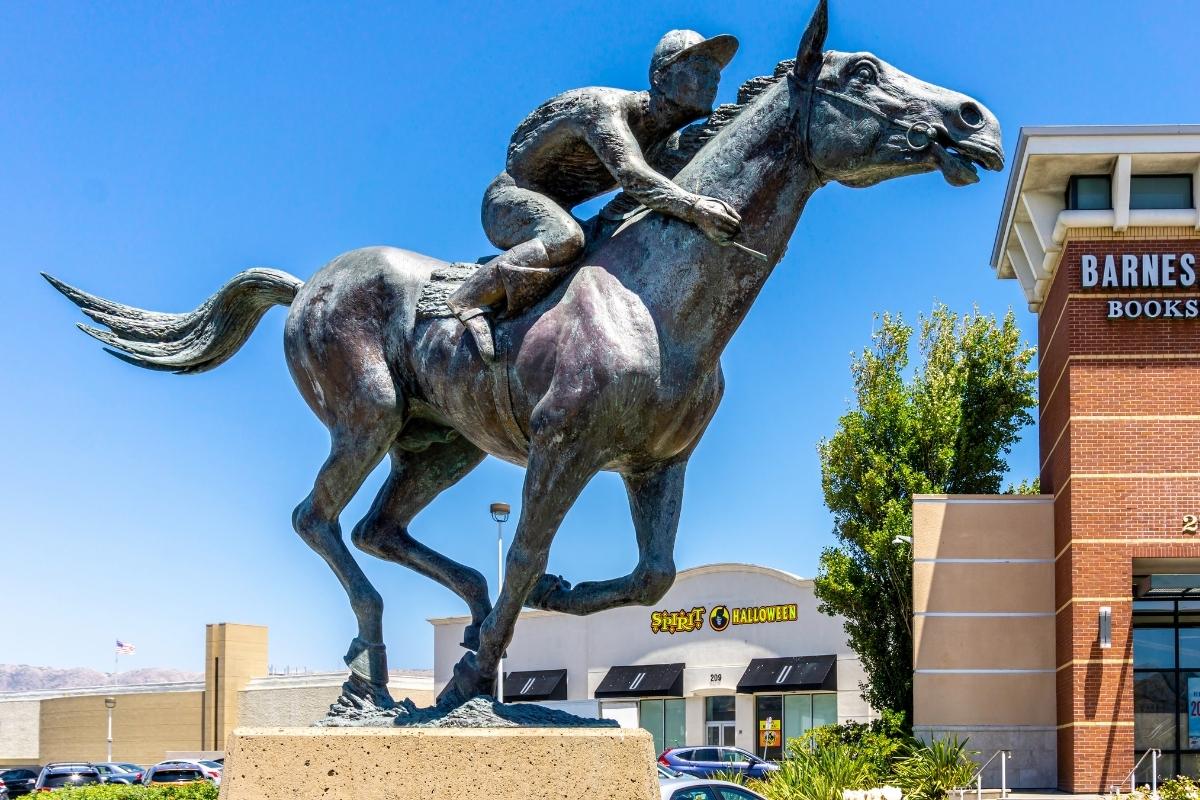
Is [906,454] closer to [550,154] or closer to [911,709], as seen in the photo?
[911,709]

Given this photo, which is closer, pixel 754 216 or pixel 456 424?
pixel 754 216

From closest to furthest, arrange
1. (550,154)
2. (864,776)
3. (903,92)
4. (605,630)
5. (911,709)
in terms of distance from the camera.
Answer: (903,92) < (550,154) < (864,776) < (911,709) < (605,630)

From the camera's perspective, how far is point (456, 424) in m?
6.50

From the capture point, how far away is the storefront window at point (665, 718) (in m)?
51.1

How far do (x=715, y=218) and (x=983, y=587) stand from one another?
2903 centimetres

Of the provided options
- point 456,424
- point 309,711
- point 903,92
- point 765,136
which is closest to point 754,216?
point 765,136

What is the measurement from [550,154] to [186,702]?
6309cm

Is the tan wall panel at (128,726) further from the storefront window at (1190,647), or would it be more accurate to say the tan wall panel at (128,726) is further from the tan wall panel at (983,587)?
the storefront window at (1190,647)

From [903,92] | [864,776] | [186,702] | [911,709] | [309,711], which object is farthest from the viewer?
[186,702]

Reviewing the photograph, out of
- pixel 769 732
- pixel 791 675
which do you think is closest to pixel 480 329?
pixel 791 675

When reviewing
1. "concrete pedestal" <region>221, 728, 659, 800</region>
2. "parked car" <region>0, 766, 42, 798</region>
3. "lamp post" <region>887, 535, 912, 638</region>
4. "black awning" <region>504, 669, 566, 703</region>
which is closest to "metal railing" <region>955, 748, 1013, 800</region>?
"lamp post" <region>887, 535, 912, 638</region>

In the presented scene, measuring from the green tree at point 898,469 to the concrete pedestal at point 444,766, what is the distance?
32.8 meters

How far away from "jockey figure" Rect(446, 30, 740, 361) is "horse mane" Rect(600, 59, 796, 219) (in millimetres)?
53

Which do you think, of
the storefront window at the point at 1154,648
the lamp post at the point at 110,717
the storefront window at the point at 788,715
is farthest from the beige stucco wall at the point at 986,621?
the lamp post at the point at 110,717
